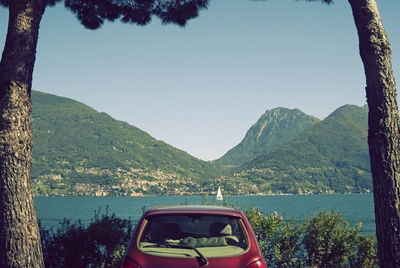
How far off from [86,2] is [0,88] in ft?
14.7

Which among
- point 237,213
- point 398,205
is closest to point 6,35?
point 237,213

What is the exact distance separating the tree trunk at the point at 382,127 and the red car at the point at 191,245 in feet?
8.14

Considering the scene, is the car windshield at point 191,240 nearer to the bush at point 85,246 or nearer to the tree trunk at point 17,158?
the tree trunk at point 17,158

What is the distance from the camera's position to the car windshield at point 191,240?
379 cm

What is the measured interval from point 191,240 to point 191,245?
77 millimetres

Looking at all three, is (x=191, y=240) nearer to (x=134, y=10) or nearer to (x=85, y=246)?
(x=85, y=246)

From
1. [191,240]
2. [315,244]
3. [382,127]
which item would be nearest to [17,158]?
[191,240]

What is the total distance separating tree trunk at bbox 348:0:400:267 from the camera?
218 inches

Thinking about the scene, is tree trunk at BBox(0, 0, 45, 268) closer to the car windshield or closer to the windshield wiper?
the car windshield

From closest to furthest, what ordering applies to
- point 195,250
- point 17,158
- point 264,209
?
point 195,250 → point 17,158 → point 264,209

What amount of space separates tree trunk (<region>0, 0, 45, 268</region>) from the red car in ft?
6.91

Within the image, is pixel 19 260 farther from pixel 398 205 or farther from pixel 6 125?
pixel 398 205

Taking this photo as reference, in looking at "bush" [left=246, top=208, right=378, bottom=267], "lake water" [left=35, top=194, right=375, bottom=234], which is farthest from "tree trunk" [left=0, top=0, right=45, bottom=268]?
"lake water" [left=35, top=194, right=375, bottom=234]

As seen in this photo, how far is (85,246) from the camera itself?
7.63 m
